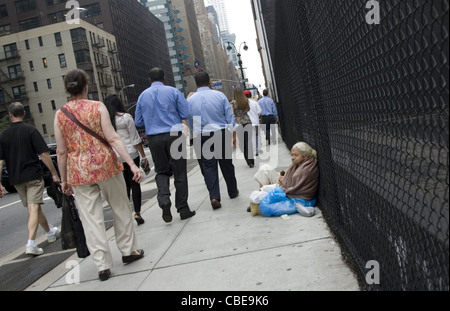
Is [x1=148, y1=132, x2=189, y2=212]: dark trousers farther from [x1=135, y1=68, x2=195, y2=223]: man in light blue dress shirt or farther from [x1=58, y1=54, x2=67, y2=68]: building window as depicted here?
[x1=58, y1=54, x2=67, y2=68]: building window

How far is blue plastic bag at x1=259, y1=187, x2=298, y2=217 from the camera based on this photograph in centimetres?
540

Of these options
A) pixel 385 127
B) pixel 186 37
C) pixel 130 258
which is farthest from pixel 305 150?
pixel 186 37

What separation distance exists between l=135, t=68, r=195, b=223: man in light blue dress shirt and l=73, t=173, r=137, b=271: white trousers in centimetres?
154

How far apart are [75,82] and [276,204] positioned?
2.56m

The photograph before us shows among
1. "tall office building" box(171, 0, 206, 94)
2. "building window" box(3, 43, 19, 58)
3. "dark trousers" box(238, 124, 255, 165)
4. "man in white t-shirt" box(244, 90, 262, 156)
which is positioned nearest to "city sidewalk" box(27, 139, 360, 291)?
"dark trousers" box(238, 124, 255, 165)

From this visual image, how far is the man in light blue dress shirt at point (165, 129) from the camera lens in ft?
20.3

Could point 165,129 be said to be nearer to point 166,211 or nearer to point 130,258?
point 166,211

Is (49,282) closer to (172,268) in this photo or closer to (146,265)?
(146,265)

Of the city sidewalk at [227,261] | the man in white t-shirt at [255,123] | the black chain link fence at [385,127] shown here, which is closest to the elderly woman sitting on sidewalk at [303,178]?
the city sidewalk at [227,261]

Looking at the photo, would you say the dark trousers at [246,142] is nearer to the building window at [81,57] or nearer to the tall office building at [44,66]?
the tall office building at [44,66]

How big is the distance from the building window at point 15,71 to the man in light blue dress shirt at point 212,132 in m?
71.0

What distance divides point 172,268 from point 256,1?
8.41 meters

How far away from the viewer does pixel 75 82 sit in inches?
171
